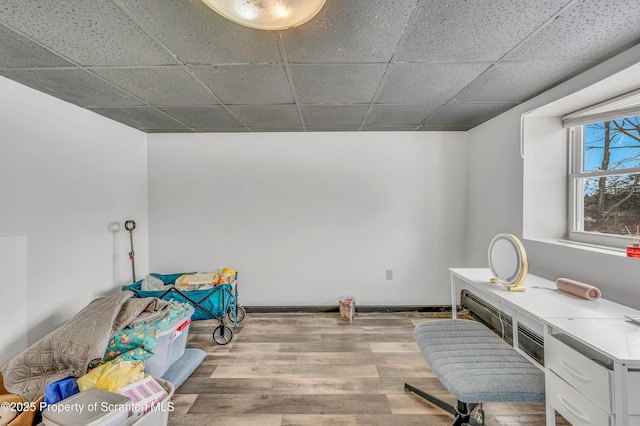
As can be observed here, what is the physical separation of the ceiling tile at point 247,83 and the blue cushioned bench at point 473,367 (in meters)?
1.90

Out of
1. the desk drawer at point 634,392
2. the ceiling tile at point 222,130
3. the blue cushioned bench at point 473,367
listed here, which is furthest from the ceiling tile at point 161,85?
the desk drawer at point 634,392

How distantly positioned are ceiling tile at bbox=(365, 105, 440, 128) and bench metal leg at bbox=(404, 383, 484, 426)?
2.15 meters

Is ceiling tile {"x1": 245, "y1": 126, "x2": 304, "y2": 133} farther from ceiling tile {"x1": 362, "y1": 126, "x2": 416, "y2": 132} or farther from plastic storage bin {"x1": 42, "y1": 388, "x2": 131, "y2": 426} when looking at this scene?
plastic storage bin {"x1": 42, "y1": 388, "x2": 131, "y2": 426}

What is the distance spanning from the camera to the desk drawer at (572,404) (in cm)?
97

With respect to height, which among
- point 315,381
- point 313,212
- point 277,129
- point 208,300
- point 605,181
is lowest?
point 315,381

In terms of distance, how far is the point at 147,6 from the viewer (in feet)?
3.74

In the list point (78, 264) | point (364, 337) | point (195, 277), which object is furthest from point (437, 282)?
point (78, 264)

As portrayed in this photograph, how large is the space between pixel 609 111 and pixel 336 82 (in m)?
1.85

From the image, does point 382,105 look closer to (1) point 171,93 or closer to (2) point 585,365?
(1) point 171,93

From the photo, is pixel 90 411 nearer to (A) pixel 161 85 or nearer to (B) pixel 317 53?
(A) pixel 161 85

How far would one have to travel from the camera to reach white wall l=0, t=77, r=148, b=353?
181 centimetres

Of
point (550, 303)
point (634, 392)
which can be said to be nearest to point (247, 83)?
point (550, 303)

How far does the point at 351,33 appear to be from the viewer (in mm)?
1313

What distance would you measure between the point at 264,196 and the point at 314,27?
2.08 metres
